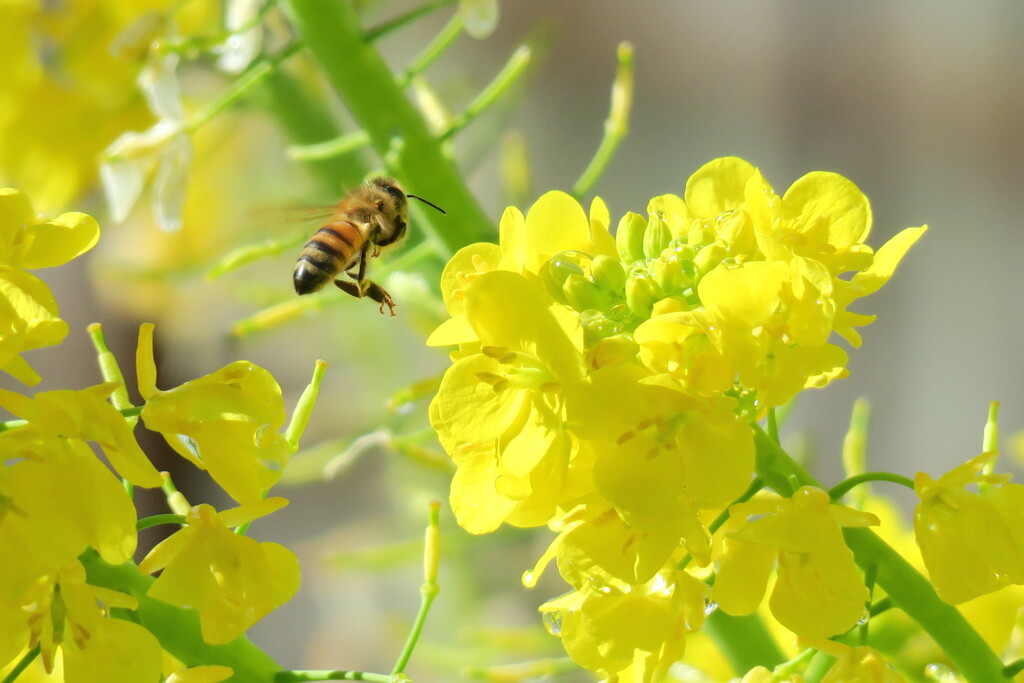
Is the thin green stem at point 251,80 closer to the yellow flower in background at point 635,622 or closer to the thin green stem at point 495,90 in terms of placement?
the thin green stem at point 495,90

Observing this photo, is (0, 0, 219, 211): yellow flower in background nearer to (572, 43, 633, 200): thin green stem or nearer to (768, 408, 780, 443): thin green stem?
(572, 43, 633, 200): thin green stem

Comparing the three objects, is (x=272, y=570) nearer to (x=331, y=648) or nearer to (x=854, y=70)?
(x=331, y=648)

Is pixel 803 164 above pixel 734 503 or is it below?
below

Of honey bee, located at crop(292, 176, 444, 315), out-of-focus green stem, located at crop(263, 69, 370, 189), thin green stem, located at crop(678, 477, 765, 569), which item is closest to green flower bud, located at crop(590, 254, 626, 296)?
thin green stem, located at crop(678, 477, 765, 569)

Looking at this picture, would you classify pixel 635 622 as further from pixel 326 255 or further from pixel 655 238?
pixel 326 255

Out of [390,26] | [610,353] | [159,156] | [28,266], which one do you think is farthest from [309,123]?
[610,353]

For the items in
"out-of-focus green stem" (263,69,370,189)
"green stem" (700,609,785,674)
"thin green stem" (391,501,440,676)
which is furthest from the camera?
"out-of-focus green stem" (263,69,370,189)
